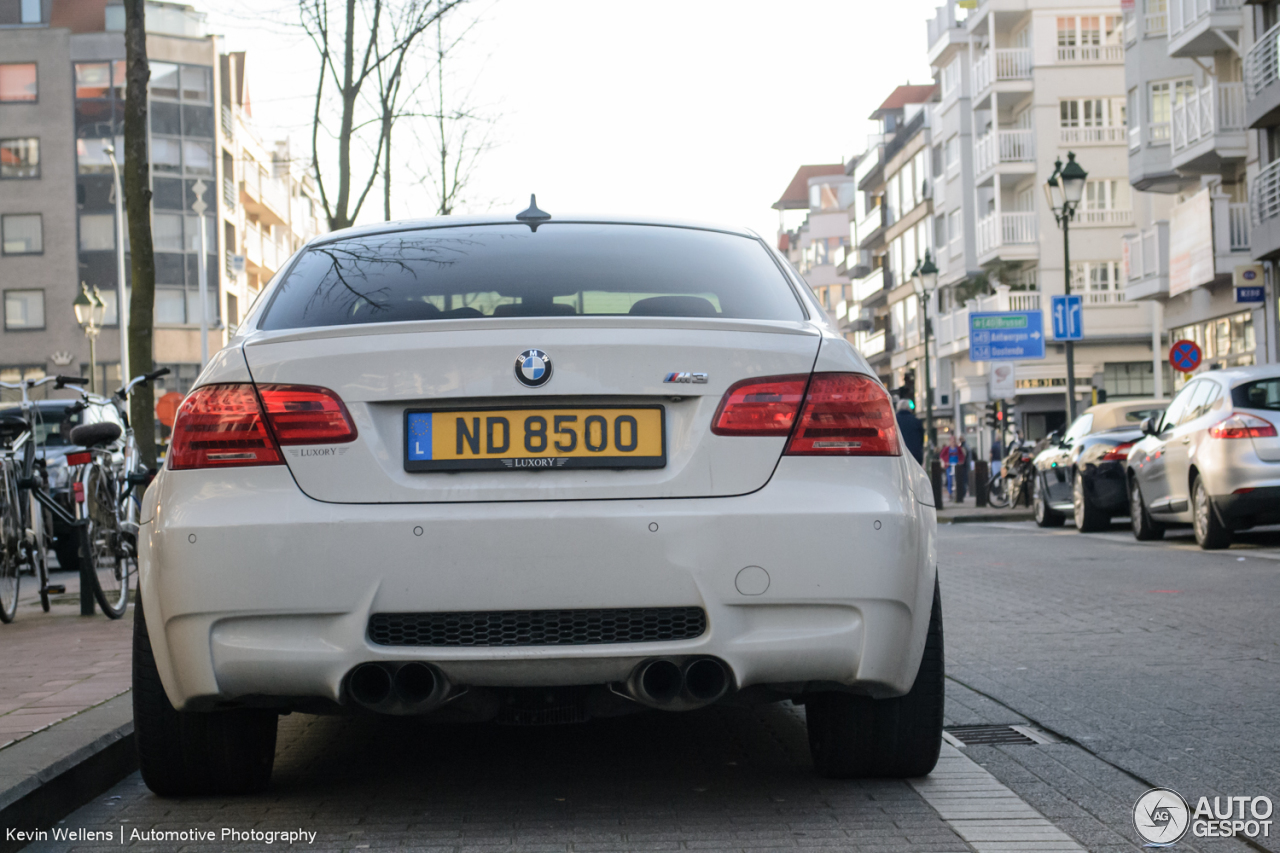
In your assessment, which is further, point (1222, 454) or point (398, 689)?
point (1222, 454)

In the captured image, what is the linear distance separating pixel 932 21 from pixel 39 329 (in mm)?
37665

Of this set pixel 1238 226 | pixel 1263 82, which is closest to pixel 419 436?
pixel 1263 82

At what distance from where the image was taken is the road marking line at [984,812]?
3850mm

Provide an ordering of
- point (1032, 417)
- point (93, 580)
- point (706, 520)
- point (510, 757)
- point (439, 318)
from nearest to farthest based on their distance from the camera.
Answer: point (706, 520)
point (439, 318)
point (510, 757)
point (93, 580)
point (1032, 417)

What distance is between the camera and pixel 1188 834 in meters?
3.90

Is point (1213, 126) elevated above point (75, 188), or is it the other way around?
point (75, 188)

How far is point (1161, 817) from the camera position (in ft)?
13.3

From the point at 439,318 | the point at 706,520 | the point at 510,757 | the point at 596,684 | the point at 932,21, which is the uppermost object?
the point at 932,21

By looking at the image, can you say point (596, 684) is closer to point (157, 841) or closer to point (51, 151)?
point (157, 841)

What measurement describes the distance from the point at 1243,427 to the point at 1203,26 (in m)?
23.1

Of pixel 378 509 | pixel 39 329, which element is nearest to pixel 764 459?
pixel 378 509

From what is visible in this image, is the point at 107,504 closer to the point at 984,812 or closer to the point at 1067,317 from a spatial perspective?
the point at 984,812

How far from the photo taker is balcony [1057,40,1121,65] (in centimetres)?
5684

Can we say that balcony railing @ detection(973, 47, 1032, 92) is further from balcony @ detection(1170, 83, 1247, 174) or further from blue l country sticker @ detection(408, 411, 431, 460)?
blue l country sticker @ detection(408, 411, 431, 460)
